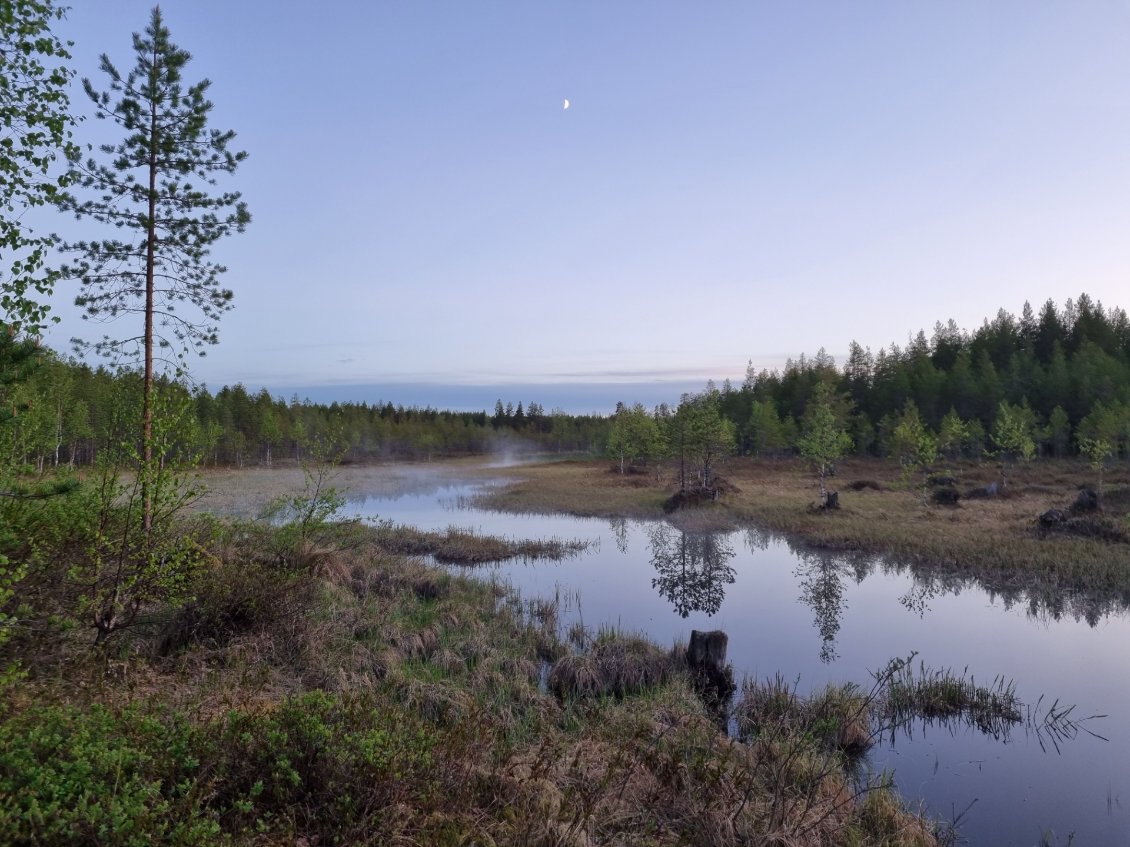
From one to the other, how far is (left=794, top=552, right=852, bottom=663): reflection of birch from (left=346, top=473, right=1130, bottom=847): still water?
3.0 inches

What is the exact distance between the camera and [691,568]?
23.2 metres

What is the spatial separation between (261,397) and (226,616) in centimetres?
10289

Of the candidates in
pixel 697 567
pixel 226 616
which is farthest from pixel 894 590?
pixel 226 616

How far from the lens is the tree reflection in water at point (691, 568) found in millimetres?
18609

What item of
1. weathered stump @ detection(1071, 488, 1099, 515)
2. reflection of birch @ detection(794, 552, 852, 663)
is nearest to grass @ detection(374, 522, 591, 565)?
reflection of birch @ detection(794, 552, 852, 663)

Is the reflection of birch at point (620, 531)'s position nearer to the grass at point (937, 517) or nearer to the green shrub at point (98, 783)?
the grass at point (937, 517)

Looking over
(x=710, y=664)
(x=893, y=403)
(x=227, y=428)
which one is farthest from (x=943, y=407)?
(x=227, y=428)

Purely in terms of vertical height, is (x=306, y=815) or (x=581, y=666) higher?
(x=306, y=815)

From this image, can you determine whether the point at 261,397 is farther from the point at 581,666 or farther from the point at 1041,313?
the point at 1041,313

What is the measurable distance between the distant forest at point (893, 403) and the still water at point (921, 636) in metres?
26.9

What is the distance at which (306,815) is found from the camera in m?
4.51

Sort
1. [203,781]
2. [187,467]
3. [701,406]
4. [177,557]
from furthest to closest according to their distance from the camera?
[701,406] < [187,467] < [177,557] < [203,781]

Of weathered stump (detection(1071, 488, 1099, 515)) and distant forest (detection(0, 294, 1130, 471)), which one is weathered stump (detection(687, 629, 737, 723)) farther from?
distant forest (detection(0, 294, 1130, 471))

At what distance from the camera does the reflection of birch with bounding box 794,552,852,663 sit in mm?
15039
